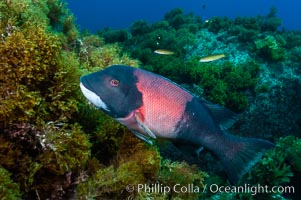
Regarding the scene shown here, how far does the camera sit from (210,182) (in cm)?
673

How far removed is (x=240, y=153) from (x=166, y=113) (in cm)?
83

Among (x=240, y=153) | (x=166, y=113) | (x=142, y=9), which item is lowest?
(x=240, y=153)

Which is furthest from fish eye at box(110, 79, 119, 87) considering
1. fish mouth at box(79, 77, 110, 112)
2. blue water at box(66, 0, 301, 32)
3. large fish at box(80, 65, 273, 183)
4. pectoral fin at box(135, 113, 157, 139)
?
blue water at box(66, 0, 301, 32)

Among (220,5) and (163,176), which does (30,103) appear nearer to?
(163,176)

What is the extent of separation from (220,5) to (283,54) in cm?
14621

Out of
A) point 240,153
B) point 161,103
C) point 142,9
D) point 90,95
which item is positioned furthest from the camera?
point 142,9

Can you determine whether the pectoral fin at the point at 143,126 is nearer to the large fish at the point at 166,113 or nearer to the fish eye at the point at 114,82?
the large fish at the point at 166,113

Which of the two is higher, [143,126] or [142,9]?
[142,9]

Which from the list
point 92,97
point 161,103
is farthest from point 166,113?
point 92,97

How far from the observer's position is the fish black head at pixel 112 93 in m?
2.62

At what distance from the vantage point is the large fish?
2.64 metres

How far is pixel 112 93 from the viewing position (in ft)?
8.71

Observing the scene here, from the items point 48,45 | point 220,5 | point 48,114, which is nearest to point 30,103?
point 48,114

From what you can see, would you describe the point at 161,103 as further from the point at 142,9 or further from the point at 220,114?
the point at 142,9
